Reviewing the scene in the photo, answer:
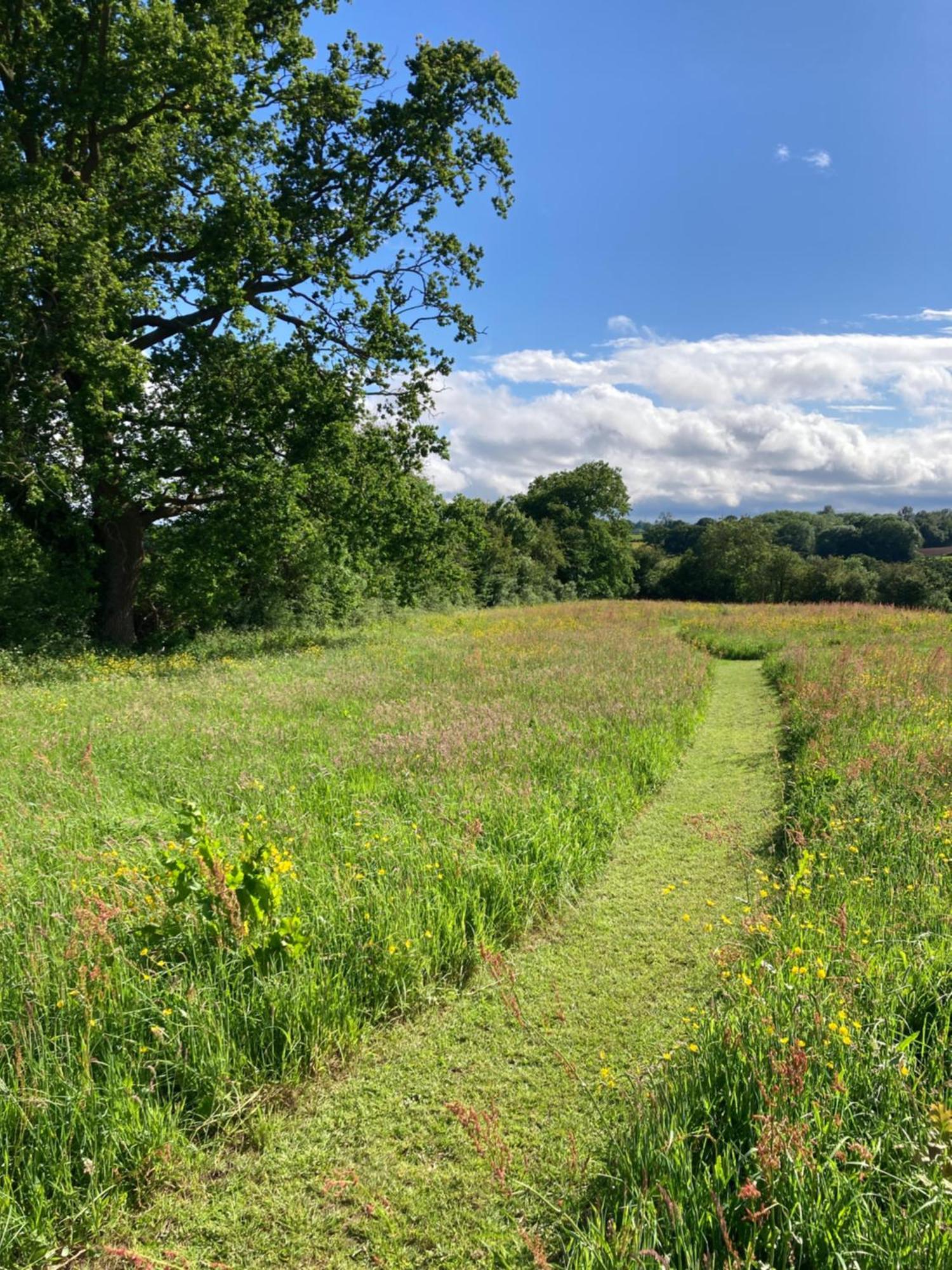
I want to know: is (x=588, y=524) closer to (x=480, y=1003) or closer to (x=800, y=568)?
(x=800, y=568)

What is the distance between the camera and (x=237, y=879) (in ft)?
12.1

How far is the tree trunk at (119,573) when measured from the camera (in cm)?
1731

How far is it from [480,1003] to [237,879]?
1.66 meters

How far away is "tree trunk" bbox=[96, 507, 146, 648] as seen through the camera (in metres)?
17.3

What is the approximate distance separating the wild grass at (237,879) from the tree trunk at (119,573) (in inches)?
308

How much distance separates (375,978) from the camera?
375cm

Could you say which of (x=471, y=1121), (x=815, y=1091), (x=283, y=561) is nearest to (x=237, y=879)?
(x=471, y=1121)

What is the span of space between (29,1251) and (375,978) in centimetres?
178

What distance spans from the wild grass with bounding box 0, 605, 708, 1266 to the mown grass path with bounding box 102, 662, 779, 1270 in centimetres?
23

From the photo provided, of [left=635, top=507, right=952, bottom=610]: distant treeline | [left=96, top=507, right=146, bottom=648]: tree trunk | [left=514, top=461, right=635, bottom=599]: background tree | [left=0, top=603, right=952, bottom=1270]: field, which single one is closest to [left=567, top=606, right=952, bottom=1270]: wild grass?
[left=0, top=603, right=952, bottom=1270]: field

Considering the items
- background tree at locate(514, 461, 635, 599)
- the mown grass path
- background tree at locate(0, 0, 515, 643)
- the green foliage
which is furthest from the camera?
background tree at locate(514, 461, 635, 599)

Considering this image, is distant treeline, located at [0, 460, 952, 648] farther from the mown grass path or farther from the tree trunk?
the mown grass path

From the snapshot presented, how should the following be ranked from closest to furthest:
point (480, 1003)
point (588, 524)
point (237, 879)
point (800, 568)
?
1. point (237, 879)
2. point (480, 1003)
3. point (800, 568)
4. point (588, 524)

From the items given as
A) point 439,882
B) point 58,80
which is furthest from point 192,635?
point 439,882
